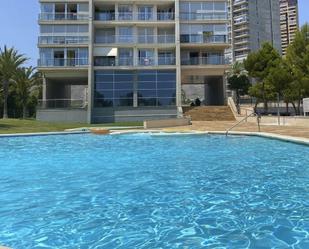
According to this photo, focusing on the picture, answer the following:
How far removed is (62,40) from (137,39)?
32.5 feet

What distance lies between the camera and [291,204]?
25.9ft

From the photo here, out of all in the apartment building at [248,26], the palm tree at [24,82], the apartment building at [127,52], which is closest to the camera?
the apartment building at [127,52]

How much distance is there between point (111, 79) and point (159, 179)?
1509 inches

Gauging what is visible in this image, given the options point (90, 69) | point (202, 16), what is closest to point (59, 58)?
point (90, 69)

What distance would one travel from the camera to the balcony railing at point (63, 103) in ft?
157

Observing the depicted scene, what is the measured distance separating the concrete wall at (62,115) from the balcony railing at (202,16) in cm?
1872

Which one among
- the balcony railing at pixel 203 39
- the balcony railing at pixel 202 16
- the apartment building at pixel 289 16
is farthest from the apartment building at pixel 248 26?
the balcony railing at pixel 203 39

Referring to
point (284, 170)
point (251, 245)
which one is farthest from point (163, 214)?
point (284, 170)

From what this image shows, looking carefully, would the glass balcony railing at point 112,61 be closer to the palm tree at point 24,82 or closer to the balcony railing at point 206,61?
the balcony railing at point 206,61

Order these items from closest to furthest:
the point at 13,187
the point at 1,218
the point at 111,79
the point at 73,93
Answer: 1. the point at 1,218
2. the point at 13,187
3. the point at 111,79
4. the point at 73,93

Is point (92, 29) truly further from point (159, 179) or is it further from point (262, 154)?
point (159, 179)

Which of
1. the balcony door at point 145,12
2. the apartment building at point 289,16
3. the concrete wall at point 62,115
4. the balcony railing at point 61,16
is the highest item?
the apartment building at point 289,16

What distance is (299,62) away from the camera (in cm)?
4141

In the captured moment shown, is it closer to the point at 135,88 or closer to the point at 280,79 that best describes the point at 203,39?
the point at 135,88
